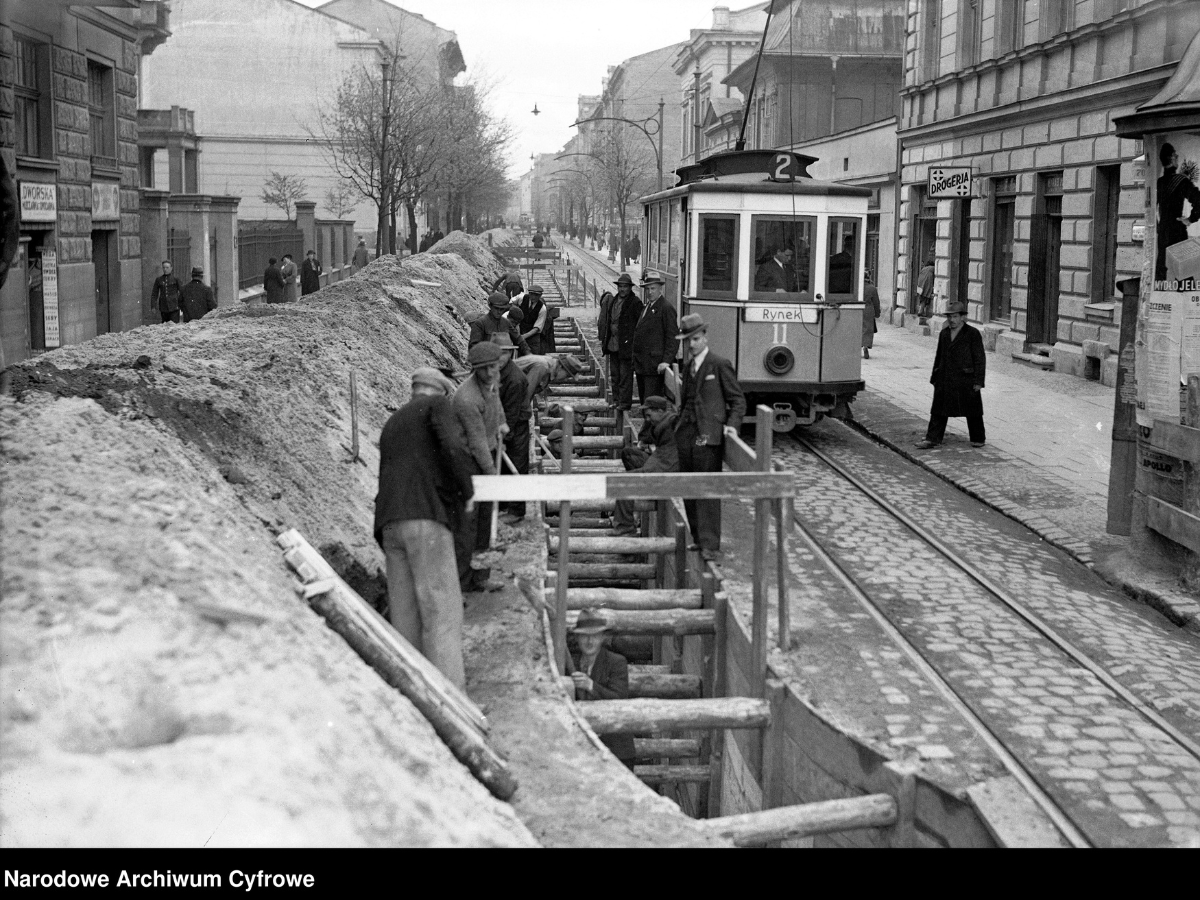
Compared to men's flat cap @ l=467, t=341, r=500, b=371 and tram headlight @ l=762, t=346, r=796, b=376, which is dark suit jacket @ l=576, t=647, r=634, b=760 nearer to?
men's flat cap @ l=467, t=341, r=500, b=371

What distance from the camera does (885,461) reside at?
48.8 feet

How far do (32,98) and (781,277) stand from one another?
489 inches

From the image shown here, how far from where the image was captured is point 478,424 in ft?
24.9

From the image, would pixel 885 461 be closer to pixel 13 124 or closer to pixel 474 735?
pixel 474 735

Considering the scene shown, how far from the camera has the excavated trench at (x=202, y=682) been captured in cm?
412

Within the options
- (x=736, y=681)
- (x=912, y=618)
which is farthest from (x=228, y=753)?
(x=912, y=618)

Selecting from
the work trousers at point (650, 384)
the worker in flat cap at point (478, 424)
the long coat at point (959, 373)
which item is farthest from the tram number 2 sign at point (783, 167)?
the worker in flat cap at point (478, 424)

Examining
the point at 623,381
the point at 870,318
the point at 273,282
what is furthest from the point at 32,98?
the point at 870,318

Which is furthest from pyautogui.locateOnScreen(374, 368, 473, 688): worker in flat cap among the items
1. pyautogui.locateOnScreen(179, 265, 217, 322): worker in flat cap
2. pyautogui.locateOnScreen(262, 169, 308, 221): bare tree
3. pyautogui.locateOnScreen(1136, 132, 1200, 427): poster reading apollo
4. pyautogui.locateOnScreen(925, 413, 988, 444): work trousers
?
pyautogui.locateOnScreen(262, 169, 308, 221): bare tree

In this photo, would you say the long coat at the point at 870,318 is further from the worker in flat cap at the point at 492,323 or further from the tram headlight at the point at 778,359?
the worker in flat cap at the point at 492,323

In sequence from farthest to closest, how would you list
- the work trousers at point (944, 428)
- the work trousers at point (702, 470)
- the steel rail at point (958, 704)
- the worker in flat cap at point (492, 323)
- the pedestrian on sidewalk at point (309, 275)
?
the pedestrian on sidewalk at point (309, 275), the work trousers at point (944, 428), the worker in flat cap at point (492, 323), the work trousers at point (702, 470), the steel rail at point (958, 704)

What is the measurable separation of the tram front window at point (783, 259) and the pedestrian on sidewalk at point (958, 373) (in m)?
1.70

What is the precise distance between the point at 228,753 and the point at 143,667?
1.59ft

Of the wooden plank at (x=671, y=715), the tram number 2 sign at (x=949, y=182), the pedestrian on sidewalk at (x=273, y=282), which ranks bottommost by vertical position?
the wooden plank at (x=671, y=715)
